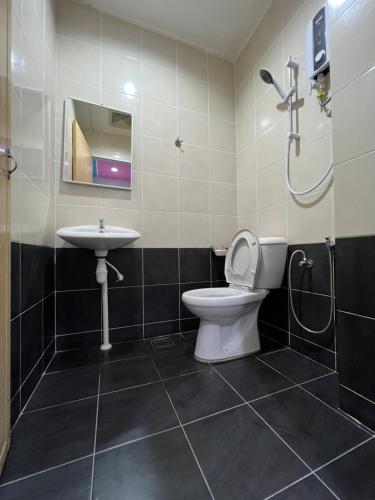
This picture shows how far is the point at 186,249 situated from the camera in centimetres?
178

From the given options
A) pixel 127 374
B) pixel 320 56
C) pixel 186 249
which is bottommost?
pixel 127 374

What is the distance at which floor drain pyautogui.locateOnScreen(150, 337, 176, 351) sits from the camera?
148 centimetres

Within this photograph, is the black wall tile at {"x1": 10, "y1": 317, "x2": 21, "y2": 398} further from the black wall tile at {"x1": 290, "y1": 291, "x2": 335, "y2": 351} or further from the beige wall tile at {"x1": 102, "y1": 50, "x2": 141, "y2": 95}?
the beige wall tile at {"x1": 102, "y1": 50, "x2": 141, "y2": 95}

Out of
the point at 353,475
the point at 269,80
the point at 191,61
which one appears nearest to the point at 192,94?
the point at 191,61

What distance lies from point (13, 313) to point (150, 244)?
3.28 ft

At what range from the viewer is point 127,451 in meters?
0.70

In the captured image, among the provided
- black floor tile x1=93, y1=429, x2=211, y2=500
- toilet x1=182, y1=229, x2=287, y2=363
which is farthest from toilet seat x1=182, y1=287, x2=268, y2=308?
black floor tile x1=93, y1=429, x2=211, y2=500

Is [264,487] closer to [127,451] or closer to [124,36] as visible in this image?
[127,451]

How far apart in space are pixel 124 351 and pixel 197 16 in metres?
2.52

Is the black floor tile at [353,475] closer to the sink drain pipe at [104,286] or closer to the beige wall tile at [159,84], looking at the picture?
the sink drain pipe at [104,286]

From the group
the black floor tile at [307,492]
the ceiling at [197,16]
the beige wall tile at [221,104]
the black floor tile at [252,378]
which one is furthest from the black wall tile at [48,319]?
the ceiling at [197,16]

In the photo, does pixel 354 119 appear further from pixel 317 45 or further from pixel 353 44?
pixel 317 45

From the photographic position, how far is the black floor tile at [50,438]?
2.16ft

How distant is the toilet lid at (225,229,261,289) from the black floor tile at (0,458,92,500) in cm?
113
